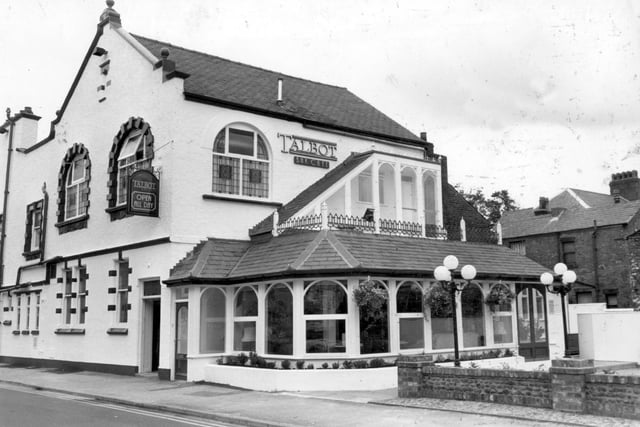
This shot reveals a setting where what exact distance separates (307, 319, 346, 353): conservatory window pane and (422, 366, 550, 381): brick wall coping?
3.77 meters

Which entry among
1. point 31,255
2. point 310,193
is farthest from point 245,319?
point 31,255

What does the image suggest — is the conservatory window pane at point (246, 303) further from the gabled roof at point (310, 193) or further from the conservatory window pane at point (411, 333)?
the conservatory window pane at point (411, 333)

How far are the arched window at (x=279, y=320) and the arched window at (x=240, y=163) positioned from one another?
14.9 feet

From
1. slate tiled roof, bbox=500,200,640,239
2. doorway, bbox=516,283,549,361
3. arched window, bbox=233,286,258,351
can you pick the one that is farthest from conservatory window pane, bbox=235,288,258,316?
Answer: slate tiled roof, bbox=500,200,640,239

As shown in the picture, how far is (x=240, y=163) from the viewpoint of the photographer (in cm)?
2162

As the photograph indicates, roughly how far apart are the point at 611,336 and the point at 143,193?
1738 cm

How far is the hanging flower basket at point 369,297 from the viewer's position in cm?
1717

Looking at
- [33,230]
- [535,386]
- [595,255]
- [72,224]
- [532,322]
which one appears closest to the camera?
[535,386]

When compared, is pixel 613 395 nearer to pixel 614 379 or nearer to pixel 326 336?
pixel 614 379

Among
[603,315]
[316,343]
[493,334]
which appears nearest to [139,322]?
[316,343]

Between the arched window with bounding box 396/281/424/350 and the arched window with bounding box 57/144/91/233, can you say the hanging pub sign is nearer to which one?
the arched window with bounding box 57/144/91/233

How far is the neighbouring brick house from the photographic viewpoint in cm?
3781

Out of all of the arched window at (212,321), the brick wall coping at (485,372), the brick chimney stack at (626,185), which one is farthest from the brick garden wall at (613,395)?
the brick chimney stack at (626,185)

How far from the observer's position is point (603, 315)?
2450 cm
